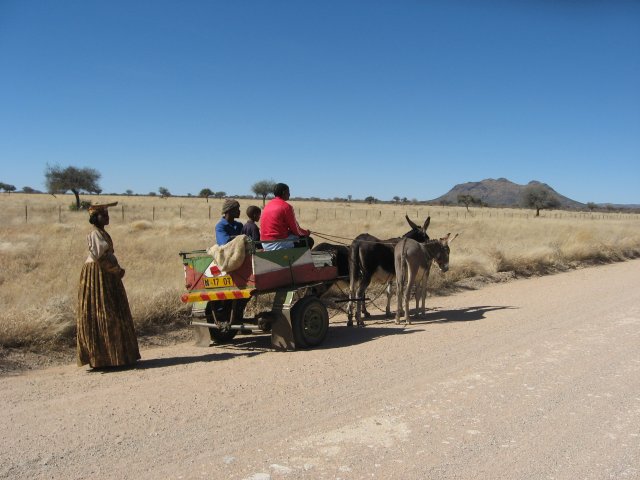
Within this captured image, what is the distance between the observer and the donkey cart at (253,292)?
24.6 feet

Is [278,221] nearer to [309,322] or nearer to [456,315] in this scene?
[309,322]

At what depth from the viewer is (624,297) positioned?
1198cm

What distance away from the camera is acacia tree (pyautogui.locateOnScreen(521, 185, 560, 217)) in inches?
3088

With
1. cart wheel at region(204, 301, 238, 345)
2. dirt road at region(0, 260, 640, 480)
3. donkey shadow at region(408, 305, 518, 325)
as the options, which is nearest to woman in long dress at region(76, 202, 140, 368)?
dirt road at region(0, 260, 640, 480)

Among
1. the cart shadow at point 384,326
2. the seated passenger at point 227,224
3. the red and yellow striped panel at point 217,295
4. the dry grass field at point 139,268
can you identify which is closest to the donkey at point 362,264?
the cart shadow at point 384,326

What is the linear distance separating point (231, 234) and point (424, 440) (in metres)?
4.71

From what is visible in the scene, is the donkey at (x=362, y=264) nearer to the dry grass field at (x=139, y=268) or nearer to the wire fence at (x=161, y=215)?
the dry grass field at (x=139, y=268)

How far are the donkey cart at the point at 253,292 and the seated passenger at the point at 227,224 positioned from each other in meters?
0.38

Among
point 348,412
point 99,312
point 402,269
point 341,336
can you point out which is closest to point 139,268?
point 341,336

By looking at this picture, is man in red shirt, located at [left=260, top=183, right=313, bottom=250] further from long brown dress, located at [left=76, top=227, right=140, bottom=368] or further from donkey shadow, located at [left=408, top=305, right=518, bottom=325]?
donkey shadow, located at [left=408, top=305, right=518, bottom=325]

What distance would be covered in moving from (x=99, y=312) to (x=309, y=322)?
290cm

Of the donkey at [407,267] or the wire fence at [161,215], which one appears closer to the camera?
the donkey at [407,267]

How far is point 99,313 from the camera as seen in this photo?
6.61 metres

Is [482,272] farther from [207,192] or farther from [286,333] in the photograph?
[207,192]
